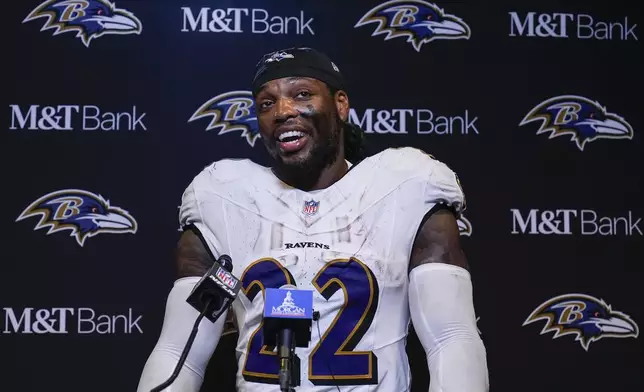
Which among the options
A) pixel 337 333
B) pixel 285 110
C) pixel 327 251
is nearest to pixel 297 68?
pixel 285 110

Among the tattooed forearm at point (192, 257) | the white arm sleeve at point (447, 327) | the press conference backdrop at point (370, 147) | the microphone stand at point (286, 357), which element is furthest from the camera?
the press conference backdrop at point (370, 147)

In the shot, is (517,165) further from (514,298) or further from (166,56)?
(166,56)

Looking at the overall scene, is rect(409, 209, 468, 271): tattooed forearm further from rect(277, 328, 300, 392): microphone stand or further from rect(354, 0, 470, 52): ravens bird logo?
rect(354, 0, 470, 52): ravens bird logo

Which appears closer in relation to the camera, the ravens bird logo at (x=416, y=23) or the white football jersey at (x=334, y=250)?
the white football jersey at (x=334, y=250)

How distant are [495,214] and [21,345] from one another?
159 centimetres

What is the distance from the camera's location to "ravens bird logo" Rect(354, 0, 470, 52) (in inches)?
115

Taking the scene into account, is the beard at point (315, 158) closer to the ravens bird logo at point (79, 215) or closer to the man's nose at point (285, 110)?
the man's nose at point (285, 110)

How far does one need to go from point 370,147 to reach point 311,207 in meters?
0.85

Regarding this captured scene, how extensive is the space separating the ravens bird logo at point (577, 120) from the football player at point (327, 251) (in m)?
0.96

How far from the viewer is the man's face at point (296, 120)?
2086 mm

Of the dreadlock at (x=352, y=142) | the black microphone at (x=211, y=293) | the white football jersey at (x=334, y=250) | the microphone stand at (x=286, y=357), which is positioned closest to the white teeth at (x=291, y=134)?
the white football jersey at (x=334, y=250)

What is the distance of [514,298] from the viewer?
111 inches

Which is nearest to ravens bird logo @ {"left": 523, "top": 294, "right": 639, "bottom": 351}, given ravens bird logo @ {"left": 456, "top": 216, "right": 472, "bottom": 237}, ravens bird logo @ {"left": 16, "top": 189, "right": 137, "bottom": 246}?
ravens bird logo @ {"left": 456, "top": 216, "right": 472, "bottom": 237}

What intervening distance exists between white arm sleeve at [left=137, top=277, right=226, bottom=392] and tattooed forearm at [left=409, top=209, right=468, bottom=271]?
0.51 metres
